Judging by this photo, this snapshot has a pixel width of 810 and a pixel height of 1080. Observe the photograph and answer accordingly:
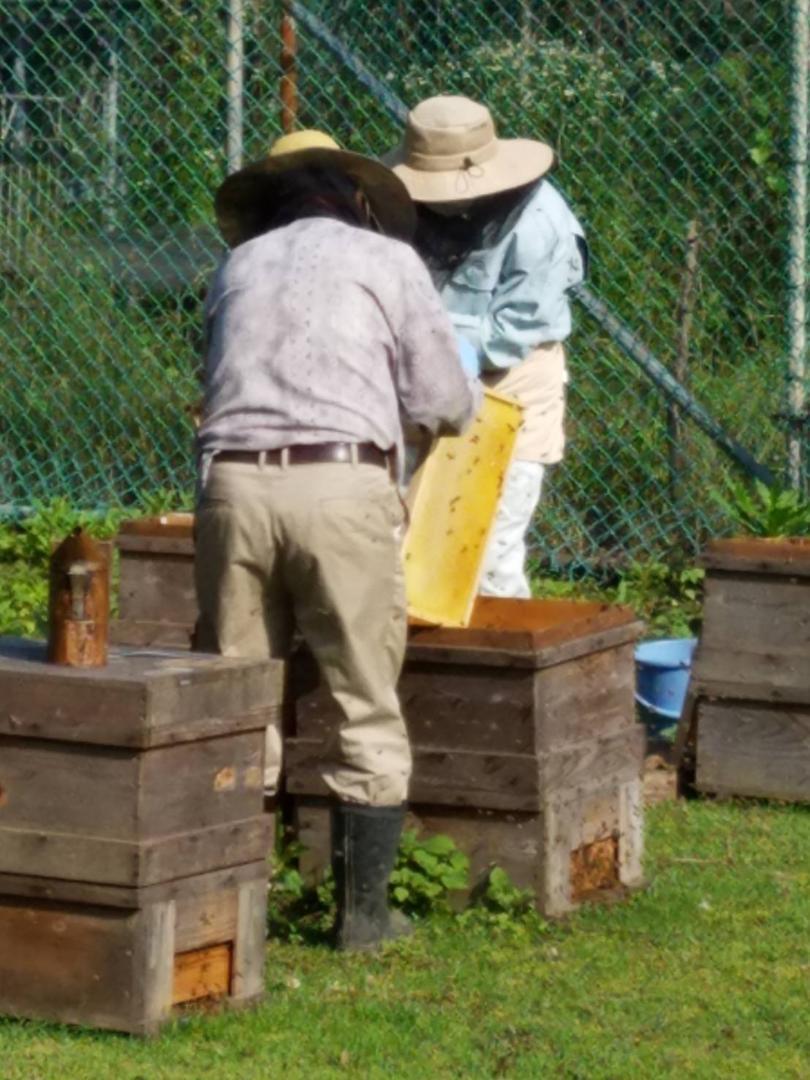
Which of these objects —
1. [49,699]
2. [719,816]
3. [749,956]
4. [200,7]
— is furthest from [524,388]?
[200,7]

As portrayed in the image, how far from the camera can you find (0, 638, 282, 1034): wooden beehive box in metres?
4.70

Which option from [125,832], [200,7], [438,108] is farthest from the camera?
[200,7]

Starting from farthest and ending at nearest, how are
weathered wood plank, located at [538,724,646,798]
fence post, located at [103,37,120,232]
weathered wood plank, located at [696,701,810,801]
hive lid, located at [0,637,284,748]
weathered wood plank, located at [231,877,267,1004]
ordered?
1. fence post, located at [103,37,120,232]
2. weathered wood plank, located at [696,701,810,801]
3. weathered wood plank, located at [538,724,646,798]
4. weathered wood plank, located at [231,877,267,1004]
5. hive lid, located at [0,637,284,748]

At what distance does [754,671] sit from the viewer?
23.5 feet

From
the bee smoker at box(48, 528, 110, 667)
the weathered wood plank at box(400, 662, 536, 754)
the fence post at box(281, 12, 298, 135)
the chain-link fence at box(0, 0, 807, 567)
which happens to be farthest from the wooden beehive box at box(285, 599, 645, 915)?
the fence post at box(281, 12, 298, 135)

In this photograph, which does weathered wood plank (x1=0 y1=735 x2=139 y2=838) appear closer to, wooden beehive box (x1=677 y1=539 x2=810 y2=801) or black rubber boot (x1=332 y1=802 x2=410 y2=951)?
black rubber boot (x1=332 y1=802 x2=410 y2=951)

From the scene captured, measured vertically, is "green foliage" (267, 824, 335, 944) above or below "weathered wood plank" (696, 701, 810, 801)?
below

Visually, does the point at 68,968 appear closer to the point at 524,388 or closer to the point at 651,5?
the point at 524,388

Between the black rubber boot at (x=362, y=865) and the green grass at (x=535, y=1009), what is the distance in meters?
0.08

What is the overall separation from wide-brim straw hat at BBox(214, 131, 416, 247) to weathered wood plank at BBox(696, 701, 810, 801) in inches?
81.4

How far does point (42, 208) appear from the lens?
10109 millimetres

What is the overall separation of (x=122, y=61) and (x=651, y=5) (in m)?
2.34

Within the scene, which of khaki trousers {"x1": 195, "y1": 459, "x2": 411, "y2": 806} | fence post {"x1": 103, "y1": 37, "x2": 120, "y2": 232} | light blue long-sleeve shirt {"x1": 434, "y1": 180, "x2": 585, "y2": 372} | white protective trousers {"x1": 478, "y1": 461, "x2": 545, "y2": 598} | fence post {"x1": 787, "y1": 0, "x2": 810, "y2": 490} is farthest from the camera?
fence post {"x1": 103, "y1": 37, "x2": 120, "y2": 232}

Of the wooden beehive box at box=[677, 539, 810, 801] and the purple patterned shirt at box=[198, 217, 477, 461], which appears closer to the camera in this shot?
the purple patterned shirt at box=[198, 217, 477, 461]
